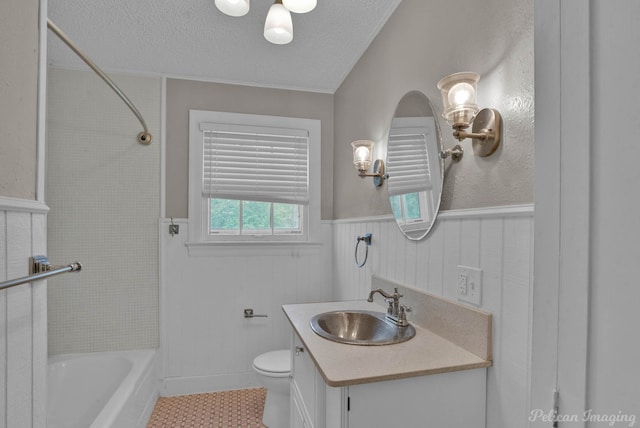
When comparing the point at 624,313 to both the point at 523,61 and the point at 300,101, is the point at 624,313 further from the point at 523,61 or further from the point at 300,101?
the point at 300,101

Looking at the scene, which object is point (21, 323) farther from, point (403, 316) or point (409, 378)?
point (403, 316)

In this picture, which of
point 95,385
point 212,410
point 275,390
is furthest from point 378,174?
point 95,385

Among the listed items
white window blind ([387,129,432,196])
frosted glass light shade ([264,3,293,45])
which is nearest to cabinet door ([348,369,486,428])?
white window blind ([387,129,432,196])

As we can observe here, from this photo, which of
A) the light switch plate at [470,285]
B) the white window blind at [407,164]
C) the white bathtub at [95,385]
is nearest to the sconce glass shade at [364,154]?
the white window blind at [407,164]

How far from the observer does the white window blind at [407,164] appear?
4.73 ft

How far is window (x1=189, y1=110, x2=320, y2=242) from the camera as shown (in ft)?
8.14

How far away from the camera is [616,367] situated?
371 millimetres

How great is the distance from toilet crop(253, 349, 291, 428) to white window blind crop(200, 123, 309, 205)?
122 centimetres

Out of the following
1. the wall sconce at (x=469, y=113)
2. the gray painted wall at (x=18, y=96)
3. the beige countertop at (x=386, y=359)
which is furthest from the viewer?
the wall sconce at (x=469, y=113)

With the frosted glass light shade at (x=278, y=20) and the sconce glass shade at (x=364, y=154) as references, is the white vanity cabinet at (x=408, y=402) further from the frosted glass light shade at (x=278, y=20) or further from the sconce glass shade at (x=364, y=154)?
the frosted glass light shade at (x=278, y=20)

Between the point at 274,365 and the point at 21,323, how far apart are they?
1.38 meters

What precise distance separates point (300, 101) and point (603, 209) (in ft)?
8.28

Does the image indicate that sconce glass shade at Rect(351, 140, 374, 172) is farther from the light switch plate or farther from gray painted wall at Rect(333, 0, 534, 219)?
the light switch plate

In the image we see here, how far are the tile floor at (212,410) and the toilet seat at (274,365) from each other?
38cm
